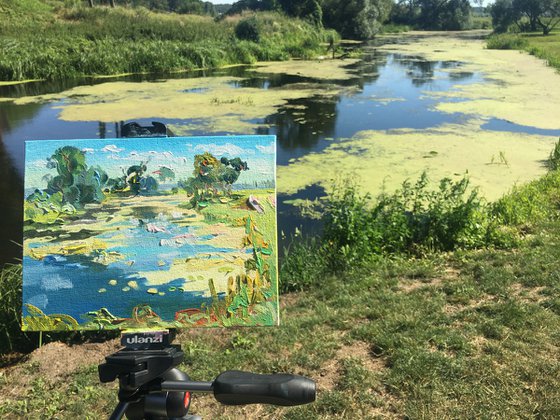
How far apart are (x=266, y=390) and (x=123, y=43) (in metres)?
18.1

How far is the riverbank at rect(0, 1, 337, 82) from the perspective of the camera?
1425 cm

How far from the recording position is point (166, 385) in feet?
3.72

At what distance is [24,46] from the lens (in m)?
14.6

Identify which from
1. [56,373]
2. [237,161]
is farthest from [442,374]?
[56,373]

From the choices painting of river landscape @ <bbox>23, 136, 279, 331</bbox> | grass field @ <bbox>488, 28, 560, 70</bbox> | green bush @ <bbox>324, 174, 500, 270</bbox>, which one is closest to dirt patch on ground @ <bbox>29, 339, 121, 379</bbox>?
painting of river landscape @ <bbox>23, 136, 279, 331</bbox>

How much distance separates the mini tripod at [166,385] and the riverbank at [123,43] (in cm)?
1480

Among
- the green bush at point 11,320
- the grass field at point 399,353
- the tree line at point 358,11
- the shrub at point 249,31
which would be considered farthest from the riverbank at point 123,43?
the grass field at point 399,353

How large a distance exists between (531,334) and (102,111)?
922 centimetres

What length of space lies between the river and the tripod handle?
355 centimetres

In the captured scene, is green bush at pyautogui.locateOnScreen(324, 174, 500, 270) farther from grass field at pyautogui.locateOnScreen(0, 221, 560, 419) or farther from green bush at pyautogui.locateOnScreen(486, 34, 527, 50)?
green bush at pyautogui.locateOnScreen(486, 34, 527, 50)

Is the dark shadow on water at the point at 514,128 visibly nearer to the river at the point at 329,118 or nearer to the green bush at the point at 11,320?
the river at the point at 329,118

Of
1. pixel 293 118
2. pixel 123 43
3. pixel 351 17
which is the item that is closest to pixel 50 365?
pixel 293 118

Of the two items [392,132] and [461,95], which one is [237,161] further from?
[461,95]

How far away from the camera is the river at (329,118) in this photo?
5.99 metres
